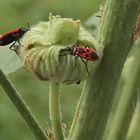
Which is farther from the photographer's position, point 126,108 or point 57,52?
point 126,108

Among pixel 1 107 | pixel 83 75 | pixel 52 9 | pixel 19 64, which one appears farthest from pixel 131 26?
pixel 52 9

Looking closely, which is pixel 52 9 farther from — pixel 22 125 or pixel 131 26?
pixel 131 26

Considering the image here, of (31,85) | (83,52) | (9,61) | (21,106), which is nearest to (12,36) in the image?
(9,61)

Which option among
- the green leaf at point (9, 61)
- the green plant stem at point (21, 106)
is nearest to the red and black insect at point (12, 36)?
the green leaf at point (9, 61)

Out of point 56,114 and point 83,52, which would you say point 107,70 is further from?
point 56,114

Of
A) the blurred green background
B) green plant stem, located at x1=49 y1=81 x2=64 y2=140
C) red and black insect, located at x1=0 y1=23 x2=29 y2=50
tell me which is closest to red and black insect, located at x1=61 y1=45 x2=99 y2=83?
green plant stem, located at x1=49 y1=81 x2=64 y2=140

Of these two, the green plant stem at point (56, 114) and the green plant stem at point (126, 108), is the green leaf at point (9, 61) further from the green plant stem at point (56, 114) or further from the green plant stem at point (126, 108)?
the green plant stem at point (126, 108)
